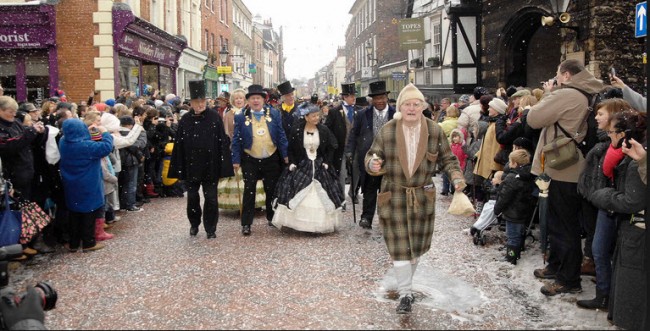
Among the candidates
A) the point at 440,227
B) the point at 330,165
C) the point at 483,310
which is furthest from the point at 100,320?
the point at 440,227

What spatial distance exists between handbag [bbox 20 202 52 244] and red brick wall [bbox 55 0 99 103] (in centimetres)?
1068

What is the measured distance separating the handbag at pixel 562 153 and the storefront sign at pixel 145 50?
14.2 m

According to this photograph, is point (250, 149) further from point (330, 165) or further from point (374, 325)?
point (374, 325)

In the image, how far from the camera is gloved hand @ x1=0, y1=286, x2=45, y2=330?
3.14 m

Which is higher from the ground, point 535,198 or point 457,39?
point 457,39

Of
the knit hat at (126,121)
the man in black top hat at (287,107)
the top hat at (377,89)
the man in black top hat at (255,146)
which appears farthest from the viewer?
the man in black top hat at (287,107)

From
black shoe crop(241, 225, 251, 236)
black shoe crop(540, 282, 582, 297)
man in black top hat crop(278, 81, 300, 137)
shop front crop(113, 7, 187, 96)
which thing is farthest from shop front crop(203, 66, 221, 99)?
black shoe crop(540, 282, 582, 297)

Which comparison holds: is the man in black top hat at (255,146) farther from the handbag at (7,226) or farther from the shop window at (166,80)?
the shop window at (166,80)

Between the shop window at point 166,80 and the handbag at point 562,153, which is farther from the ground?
the shop window at point 166,80

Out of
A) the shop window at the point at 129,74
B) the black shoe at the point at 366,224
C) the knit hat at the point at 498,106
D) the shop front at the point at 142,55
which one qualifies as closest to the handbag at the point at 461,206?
the knit hat at the point at 498,106

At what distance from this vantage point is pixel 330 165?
27.1 feet

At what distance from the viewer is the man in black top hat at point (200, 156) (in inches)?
298

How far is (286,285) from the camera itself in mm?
5422

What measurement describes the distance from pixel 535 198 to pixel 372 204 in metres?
2.58
